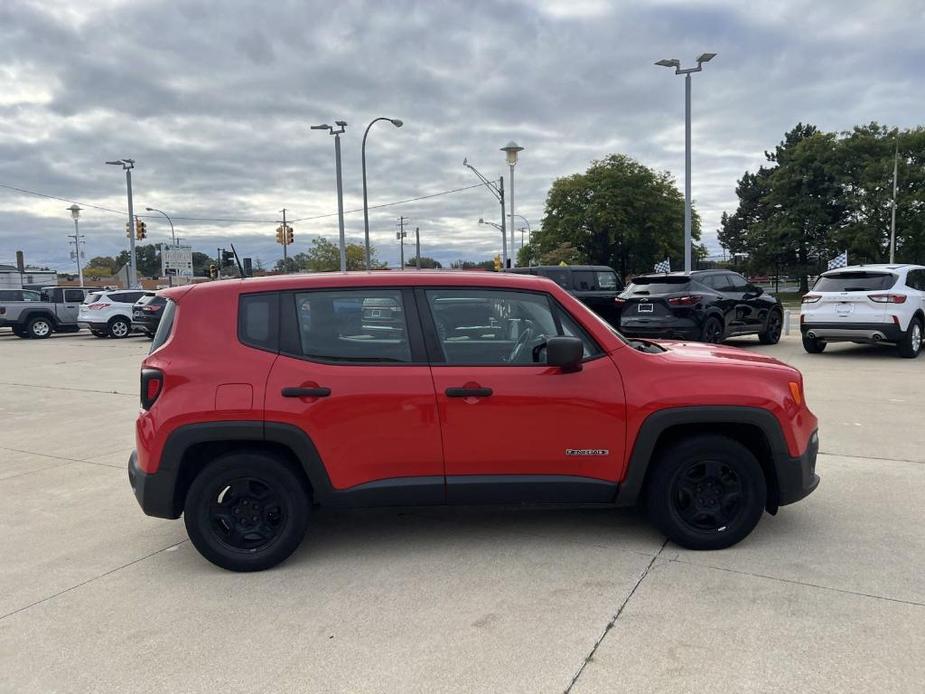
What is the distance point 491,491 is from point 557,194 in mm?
54035

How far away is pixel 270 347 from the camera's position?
12.1 feet

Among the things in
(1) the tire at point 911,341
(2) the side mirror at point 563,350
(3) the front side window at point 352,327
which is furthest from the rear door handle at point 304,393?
(1) the tire at point 911,341

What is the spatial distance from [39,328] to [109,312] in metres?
3.41

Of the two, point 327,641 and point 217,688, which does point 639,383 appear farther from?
point 217,688

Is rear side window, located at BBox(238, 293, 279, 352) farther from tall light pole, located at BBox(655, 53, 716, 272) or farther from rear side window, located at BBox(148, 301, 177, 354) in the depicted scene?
tall light pole, located at BBox(655, 53, 716, 272)

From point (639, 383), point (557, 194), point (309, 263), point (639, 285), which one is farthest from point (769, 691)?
point (309, 263)

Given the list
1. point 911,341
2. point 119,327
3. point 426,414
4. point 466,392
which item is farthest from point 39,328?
point 911,341

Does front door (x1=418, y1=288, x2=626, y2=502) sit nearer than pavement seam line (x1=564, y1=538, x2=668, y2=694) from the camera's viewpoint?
No

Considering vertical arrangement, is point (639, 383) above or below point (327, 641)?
above

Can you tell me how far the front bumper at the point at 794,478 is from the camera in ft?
12.4

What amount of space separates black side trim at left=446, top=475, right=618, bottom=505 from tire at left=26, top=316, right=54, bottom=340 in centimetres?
2528

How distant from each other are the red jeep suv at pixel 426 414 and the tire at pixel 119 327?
2176cm

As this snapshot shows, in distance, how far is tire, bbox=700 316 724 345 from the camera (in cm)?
1269

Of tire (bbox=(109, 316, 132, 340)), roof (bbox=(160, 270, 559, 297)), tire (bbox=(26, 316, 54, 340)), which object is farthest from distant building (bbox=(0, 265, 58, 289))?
roof (bbox=(160, 270, 559, 297))
